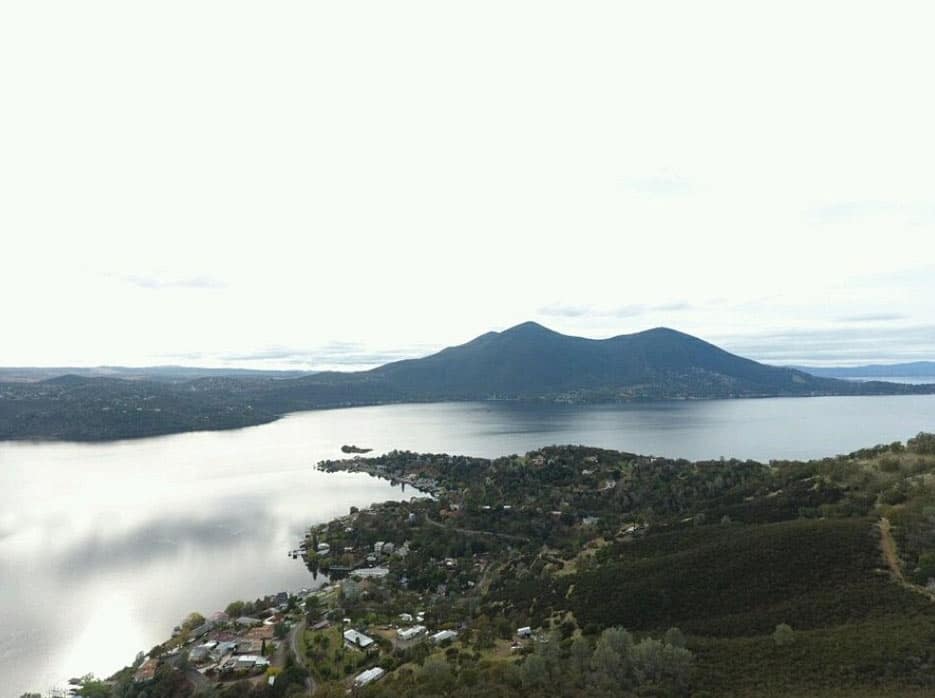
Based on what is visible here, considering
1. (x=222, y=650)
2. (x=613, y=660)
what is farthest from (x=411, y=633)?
(x=613, y=660)

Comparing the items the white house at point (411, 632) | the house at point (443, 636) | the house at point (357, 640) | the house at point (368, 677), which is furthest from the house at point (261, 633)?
the house at point (443, 636)

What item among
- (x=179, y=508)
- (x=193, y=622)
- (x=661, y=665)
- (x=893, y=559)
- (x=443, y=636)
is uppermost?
(x=893, y=559)

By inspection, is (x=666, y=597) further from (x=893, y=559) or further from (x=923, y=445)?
(x=923, y=445)

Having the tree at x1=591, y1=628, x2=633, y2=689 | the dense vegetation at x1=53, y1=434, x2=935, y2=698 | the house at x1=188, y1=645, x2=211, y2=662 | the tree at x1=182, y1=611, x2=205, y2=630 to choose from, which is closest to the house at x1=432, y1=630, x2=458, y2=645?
the dense vegetation at x1=53, y1=434, x2=935, y2=698

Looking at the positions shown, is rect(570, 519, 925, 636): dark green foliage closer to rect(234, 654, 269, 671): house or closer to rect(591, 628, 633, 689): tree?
rect(591, 628, 633, 689): tree

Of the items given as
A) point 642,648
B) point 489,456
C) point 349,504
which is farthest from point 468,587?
point 489,456
